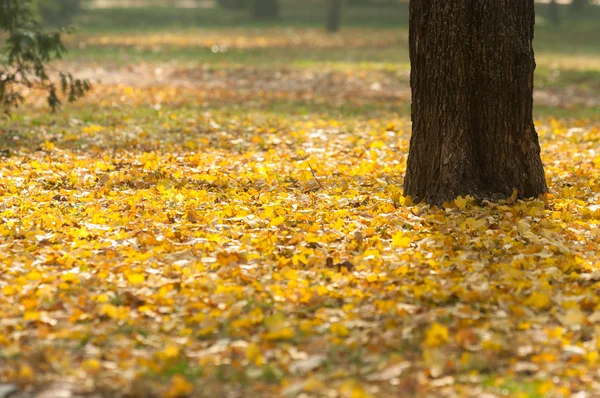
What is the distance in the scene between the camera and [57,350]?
14.2 feet

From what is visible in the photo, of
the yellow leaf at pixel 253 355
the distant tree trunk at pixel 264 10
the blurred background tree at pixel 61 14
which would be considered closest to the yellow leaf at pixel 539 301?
the yellow leaf at pixel 253 355

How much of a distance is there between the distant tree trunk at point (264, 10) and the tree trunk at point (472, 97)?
32.9 metres

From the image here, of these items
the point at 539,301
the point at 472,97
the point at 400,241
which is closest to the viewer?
the point at 539,301

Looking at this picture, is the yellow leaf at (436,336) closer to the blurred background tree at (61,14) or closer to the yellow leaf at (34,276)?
the yellow leaf at (34,276)

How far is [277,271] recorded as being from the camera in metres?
5.51

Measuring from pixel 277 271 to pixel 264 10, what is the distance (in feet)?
115

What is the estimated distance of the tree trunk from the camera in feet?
22.0

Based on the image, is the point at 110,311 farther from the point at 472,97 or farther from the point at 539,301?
the point at 472,97

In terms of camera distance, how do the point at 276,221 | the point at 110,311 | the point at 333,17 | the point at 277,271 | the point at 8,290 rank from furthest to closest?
1. the point at 333,17
2. the point at 276,221
3. the point at 277,271
4. the point at 8,290
5. the point at 110,311

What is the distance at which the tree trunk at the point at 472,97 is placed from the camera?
6699 millimetres

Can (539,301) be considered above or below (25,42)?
below

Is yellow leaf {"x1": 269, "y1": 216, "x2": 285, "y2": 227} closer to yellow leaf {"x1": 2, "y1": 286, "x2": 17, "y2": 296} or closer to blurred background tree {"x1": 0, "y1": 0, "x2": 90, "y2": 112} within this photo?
yellow leaf {"x1": 2, "y1": 286, "x2": 17, "y2": 296}

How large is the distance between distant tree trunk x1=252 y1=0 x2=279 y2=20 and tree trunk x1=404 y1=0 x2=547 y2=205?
3295 centimetres

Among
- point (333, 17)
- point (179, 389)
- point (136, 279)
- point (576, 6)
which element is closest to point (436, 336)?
point (179, 389)
